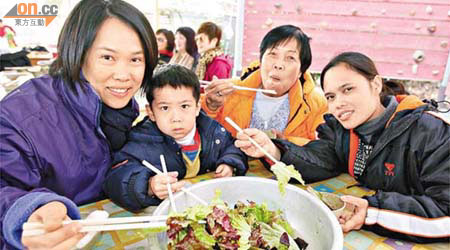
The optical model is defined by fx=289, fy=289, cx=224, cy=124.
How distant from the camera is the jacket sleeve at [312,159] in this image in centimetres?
131

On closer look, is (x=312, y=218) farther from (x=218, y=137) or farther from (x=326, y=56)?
(x=326, y=56)

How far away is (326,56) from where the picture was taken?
169 inches

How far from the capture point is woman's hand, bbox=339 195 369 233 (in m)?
0.95

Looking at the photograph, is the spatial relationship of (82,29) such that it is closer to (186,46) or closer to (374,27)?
(186,46)

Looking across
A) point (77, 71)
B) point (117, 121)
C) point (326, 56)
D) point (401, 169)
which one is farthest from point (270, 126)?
point (326, 56)

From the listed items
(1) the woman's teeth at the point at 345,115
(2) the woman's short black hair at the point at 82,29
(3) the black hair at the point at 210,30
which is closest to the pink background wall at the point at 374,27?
(3) the black hair at the point at 210,30

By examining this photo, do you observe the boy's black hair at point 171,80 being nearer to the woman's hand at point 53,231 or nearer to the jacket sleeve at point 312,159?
the jacket sleeve at point 312,159

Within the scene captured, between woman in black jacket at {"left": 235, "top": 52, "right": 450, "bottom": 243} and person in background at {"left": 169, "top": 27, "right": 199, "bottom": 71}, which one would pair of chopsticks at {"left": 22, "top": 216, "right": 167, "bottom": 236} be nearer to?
woman in black jacket at {"left": 235, "top": 52, "right": 450, "bottom": 243}

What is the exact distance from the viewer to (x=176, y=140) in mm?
1460

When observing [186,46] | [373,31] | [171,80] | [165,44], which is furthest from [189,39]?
[171,80]

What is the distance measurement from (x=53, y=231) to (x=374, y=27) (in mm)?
4525

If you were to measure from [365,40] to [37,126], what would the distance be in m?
4.29

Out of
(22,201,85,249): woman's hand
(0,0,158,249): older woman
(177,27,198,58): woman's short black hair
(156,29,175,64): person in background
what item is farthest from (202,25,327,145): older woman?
(156,29,175,64): person in background

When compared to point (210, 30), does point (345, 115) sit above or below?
below
